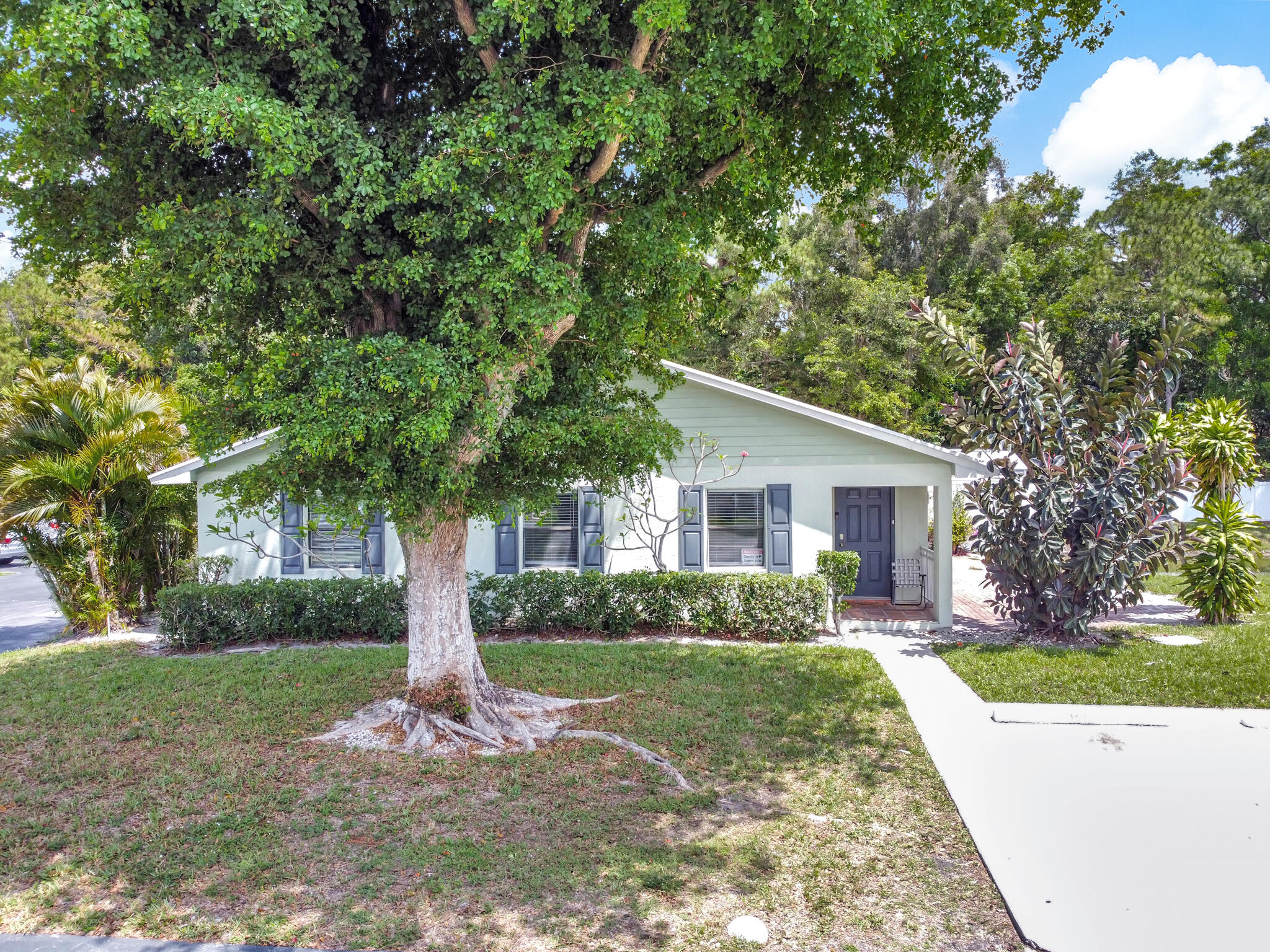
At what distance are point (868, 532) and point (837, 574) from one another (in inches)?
101

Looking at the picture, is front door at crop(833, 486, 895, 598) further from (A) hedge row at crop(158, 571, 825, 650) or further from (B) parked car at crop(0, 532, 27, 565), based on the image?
(B) parked car at crop(0, 532, 27, 565)

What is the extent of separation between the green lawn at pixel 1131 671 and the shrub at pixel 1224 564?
639 mm

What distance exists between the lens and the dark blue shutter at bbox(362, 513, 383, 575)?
1271 cm

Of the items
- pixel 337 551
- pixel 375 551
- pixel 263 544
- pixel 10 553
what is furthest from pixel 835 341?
pixel 10 553

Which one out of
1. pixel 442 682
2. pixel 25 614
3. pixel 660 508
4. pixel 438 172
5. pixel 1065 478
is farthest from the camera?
pixel 25 614

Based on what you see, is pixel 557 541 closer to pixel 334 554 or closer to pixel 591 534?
pixel 591 534

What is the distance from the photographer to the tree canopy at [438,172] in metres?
5.30

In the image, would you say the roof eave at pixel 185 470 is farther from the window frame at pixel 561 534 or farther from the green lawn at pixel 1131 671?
the green lawn at pixel 1131 671

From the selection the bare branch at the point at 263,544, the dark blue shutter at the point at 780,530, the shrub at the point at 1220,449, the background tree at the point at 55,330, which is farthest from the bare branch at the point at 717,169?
the background tree at the point at 55,330

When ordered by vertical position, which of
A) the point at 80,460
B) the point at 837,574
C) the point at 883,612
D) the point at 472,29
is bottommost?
the point at 883,612

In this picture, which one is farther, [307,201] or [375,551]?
[375,551]

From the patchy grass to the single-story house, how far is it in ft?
12.3

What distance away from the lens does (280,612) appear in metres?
11.6

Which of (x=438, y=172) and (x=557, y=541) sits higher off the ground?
(x=438, y=172)
